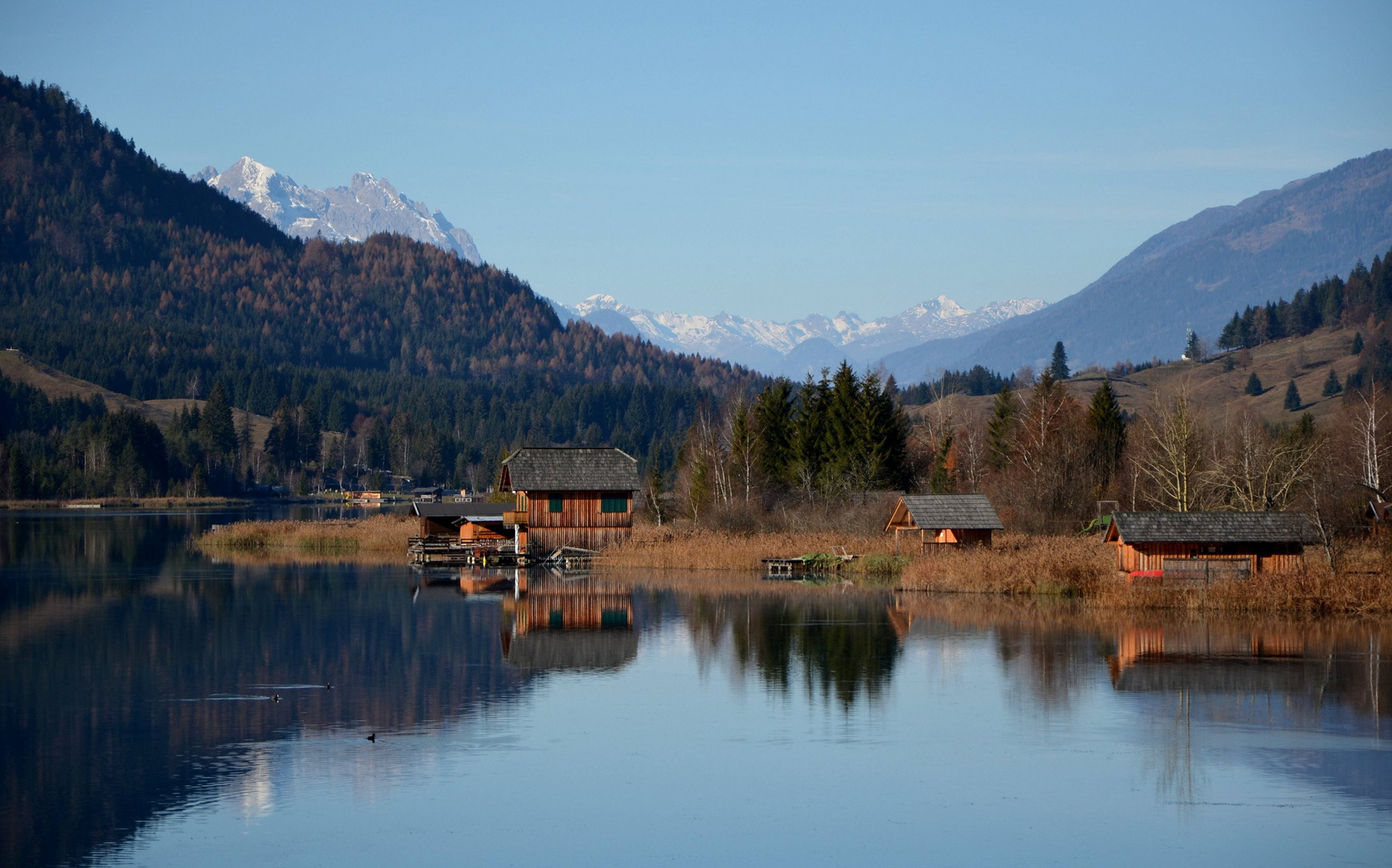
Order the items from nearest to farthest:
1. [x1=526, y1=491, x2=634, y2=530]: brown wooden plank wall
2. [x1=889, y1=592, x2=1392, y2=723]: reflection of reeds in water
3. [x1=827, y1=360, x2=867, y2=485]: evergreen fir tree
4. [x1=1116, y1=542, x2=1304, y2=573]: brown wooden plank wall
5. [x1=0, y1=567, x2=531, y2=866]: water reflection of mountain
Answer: [x1=0, y1=567, x2=531, y2=866]: water reflection of mountain < [x1=889, y1=592, x2=1392, y2=723]: reflection of reeds in water < [x1=1116, y1=542, x2=1304, y2=573]: brown wooden plank wall < [x1=526, y1=491, x2=634, y2=530]: brown wooden plank wall < [x1=827, y1=360, x2=867, y2=485]: evergreen fir tree

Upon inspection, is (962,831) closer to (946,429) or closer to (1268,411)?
(946,429)

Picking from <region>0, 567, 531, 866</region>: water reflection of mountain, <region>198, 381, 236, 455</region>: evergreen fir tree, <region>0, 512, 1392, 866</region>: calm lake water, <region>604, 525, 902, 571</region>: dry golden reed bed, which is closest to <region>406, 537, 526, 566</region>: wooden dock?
<region>604, 525, 902, 571</region>: dry golden reed bed

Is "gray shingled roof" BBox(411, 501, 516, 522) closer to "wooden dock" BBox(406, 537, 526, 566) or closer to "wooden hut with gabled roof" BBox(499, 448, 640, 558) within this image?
"wooden dock" BBox(406, 537, 526, 566)

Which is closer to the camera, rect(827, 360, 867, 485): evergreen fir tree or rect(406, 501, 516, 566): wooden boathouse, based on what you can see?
rect(406, 501, 516, 566): wooden boathouse

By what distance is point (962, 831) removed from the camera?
21.1 metres

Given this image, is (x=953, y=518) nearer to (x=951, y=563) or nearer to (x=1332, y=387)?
(x=951, y=563)

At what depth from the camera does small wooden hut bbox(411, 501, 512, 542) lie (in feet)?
251

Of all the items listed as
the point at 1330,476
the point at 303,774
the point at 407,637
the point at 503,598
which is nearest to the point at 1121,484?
the point at 1330,476

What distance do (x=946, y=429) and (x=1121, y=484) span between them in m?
22.6

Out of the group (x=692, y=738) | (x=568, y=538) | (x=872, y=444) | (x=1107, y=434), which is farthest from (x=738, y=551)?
(x=692, y=738)

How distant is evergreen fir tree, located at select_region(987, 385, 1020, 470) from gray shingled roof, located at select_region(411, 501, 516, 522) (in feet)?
106

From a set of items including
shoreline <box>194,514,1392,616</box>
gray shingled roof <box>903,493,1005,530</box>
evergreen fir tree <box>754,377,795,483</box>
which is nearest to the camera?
shoreline <box>194,514,1392,616</box>

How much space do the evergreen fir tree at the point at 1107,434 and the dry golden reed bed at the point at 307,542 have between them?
139 feet

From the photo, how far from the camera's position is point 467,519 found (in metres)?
77.1
